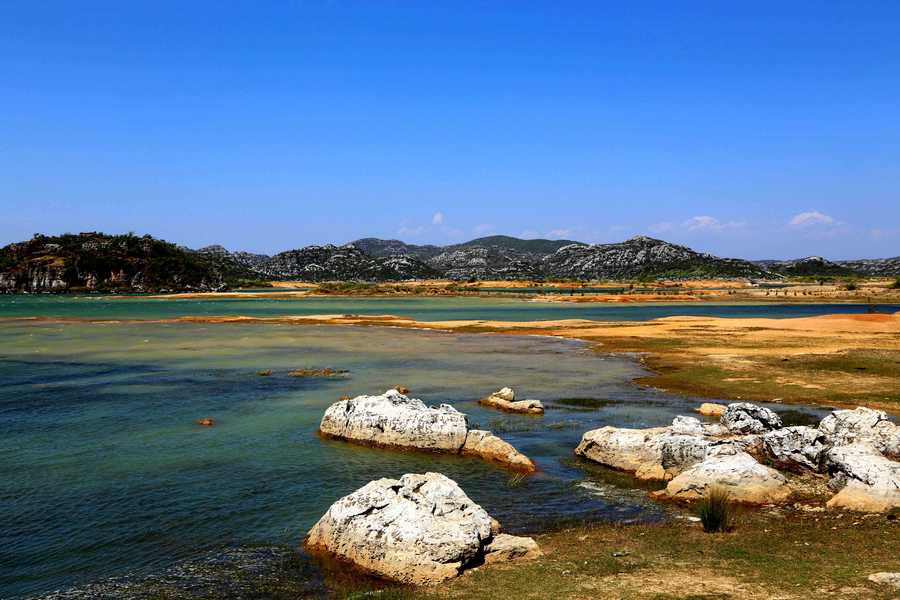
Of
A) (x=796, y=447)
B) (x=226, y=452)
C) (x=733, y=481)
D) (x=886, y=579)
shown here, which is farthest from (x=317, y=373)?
(x=886, y=579)

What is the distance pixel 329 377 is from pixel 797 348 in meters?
36.4

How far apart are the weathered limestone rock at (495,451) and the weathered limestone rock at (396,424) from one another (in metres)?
0.37

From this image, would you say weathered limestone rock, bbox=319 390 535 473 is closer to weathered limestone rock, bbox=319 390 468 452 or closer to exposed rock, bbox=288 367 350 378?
weathered limestone rock, bbox=319 390 468 452

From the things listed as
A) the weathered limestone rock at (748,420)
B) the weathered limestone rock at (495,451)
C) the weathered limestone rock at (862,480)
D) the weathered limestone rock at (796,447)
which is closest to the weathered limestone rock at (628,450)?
the weathered limestone rock at (495,451)

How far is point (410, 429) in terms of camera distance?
76.5ft

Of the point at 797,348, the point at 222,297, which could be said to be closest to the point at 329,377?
the point at 797,348

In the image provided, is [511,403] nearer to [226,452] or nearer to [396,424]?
[396,424]

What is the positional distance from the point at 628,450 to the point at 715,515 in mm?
5777

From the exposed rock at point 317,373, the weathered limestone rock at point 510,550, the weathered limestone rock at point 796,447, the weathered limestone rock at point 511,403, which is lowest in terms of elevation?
the exposed rock at point 317,373

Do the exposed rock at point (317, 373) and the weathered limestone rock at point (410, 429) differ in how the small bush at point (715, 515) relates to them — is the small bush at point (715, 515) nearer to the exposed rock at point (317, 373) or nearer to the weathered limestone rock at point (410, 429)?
the weathered limestone rock at point (410, 429)

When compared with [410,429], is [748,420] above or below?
above

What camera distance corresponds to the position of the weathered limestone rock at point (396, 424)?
2284 centimetres

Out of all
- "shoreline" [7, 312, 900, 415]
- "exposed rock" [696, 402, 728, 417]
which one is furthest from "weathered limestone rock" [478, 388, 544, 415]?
"shoreline" [7, 312, 900, 415]

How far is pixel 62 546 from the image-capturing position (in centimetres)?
1474
